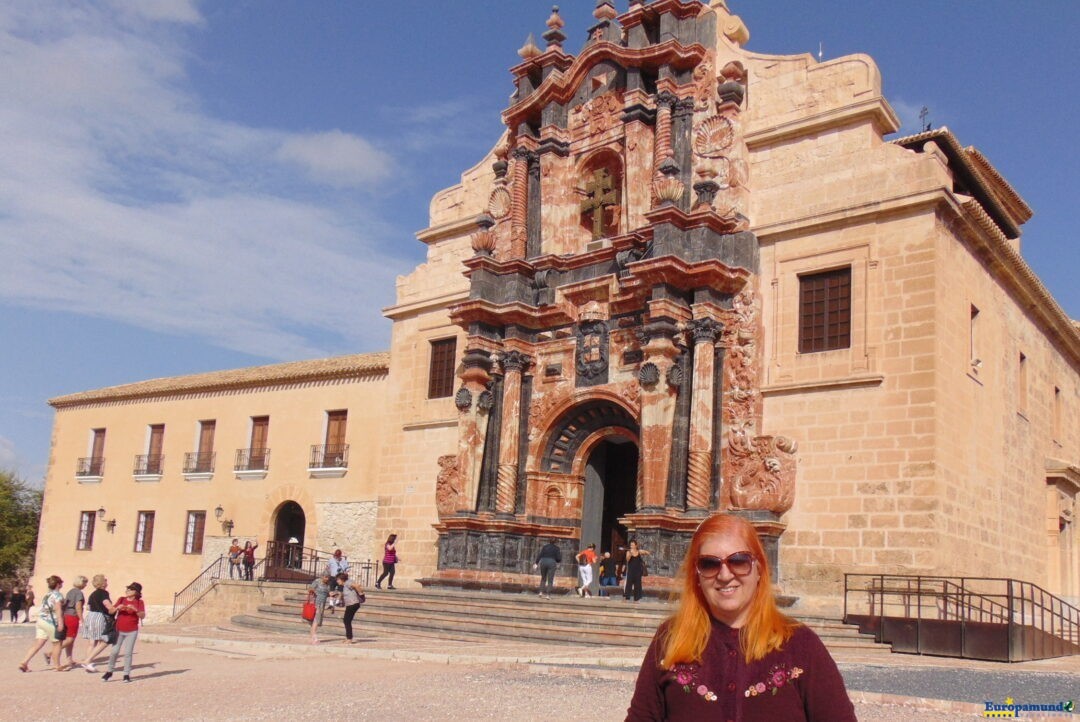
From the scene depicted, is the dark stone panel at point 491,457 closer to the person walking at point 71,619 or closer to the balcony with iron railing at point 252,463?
the balcony with iron railing at point 252,463

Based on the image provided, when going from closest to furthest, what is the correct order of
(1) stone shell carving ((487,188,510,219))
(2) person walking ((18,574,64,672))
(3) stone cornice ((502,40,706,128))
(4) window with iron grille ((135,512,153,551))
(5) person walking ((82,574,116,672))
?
1. (5) person walking ((82,574,116,672))
2. (2) person walking ((18,574,64,672))
3. (3) stone cornice ((502,40,706,128))
4. (1) stone shell carving ((487,188,510,219))
5. (4) window with iron grille ((135,512,153,551))

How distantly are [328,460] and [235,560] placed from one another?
9.94 ft

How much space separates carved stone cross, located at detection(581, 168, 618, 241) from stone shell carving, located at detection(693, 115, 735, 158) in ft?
6.93

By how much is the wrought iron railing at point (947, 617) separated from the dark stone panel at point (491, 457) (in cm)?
680

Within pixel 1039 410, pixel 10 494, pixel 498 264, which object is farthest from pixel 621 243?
pixel 10 494

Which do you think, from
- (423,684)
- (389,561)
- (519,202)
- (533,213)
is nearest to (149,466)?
(389,561)

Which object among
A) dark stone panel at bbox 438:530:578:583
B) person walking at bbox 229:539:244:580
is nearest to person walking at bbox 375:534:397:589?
dark stone panel at bbox 438:530:578:583

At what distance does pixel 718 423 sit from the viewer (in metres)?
17.2

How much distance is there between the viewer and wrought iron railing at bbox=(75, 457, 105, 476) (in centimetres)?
3039

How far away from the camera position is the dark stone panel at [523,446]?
19750 mm

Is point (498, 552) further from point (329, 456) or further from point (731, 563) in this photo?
point (731, 563)

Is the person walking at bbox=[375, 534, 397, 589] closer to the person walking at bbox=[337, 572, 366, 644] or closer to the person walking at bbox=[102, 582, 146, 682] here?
the person walking at bbox=[337, 572, 366, 644]

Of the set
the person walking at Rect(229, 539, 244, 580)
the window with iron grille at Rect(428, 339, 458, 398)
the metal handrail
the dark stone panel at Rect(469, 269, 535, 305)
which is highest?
the dark stone panel at Rect(469, 269, 535, 305)

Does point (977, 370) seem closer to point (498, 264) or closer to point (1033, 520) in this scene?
point (1033, 520)
